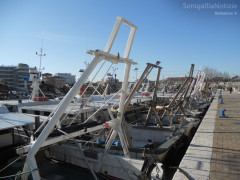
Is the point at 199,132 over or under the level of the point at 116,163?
over

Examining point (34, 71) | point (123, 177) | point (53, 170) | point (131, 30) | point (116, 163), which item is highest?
point (131, 30)

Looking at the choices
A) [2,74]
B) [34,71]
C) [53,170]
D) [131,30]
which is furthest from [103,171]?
[2,74]

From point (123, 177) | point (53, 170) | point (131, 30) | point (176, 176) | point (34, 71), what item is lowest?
point (53, 170)

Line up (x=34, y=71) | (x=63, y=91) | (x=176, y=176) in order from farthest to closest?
(x=63, y=91), (x=34, y=71), (x=176, y=176)

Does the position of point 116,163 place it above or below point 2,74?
below

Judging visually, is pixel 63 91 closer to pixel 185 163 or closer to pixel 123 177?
pixel 123 177

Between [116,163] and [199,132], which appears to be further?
[199,132]

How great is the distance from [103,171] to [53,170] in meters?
3.07

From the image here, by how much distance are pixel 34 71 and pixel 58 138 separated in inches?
534

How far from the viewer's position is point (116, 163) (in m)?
8.36

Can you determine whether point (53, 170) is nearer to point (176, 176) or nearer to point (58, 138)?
point (58, 138)

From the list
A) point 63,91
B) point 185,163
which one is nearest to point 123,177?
point 185,163

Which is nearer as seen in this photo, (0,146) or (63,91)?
(0,146)

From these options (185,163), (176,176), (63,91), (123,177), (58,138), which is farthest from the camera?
(63,91)
